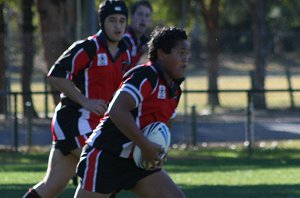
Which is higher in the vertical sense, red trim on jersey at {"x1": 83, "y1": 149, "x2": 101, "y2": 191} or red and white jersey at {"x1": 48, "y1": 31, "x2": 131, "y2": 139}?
red and white jersey at {"x1": 48, "y1": 31, "x2": 131, "y2": 139}

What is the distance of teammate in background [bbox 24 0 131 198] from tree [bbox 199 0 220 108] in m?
12.7

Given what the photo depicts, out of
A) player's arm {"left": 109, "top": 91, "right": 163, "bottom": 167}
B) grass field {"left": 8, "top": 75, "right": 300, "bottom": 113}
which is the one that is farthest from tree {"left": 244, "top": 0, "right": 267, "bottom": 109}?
player's arm {"left": 109, "top": 91, "right": 163, "bottom": 167}

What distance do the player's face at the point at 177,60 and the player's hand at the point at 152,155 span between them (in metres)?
0.48

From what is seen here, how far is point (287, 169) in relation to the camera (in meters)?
13.7

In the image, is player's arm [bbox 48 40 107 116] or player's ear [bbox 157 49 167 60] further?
player's arm [bbox 48 40 107 116]

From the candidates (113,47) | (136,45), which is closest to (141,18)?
(136,45)

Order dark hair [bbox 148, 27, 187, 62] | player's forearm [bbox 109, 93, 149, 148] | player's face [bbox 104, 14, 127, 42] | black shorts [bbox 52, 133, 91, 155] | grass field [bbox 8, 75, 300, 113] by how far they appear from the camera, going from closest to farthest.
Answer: player's forearm [bbox 109, 93, 149, 148], dark hair [bbox 148, 27, 187, 62], black shorts [bbox 52, 133, 91, 155], player's face [bbox 104, 14, 127, 42], grass field [bbox 8, 75, 300, 113]

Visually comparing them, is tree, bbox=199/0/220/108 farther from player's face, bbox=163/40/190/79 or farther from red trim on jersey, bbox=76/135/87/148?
player's face, bbox=163/40/190/79

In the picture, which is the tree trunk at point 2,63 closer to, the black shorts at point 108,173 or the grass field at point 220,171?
the grass field at point 220,171

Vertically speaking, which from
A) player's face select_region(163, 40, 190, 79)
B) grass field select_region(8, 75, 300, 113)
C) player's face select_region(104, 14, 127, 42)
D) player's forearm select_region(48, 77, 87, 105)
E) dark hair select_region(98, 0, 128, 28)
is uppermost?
dark hair select_region(98, 0, 128, 28)

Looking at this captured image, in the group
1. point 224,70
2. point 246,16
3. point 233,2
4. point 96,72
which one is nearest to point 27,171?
point 96,72

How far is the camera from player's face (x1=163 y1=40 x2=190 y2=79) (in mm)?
6082

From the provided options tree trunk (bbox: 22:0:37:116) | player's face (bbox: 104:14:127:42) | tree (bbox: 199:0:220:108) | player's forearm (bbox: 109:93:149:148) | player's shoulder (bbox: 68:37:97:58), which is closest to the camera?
player's forearm (bbox: 109:93:149:148)

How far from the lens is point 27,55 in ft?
67.5
